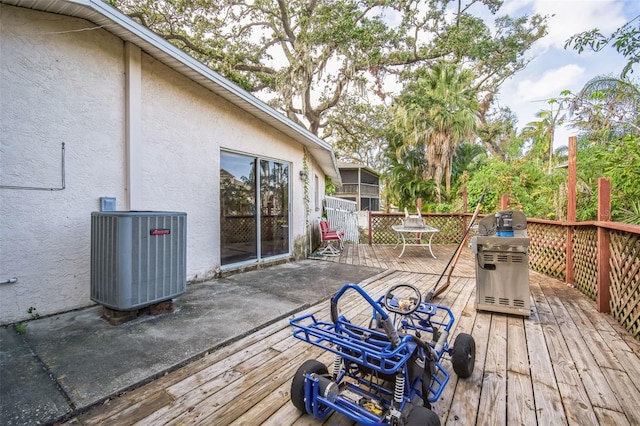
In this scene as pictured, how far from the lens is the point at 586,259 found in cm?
396

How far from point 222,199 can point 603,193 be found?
511 centimetres

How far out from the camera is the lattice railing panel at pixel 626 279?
271 centimetres

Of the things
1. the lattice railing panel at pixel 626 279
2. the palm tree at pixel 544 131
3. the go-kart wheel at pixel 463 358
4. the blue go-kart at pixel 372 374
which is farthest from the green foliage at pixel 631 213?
the palm tree at pixel 544 131

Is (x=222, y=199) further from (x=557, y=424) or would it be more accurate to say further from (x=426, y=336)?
(x=557, y=424)

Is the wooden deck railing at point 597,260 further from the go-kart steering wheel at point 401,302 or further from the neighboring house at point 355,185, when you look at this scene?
the neighboring house at point 355,185

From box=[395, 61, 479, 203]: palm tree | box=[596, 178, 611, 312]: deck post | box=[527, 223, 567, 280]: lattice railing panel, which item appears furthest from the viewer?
box=[395, 61, 479, 203]: palm tree

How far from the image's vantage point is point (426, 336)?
2.68 metres

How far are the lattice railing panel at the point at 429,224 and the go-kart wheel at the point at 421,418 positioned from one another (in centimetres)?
755

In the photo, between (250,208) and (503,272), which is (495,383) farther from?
(250,208)

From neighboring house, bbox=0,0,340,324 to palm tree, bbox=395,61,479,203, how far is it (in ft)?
30.1

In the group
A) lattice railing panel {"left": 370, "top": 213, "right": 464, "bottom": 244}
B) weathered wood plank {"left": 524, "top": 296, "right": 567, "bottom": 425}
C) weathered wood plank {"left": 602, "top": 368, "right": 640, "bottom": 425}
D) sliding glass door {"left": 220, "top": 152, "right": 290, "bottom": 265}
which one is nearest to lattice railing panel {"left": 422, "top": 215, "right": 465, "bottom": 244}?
lattice railing panel {"left": 370, "top": 213, "right": 464, "bottom": 244}

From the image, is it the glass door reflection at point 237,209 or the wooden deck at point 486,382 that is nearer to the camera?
the wooden deck at point 486,382

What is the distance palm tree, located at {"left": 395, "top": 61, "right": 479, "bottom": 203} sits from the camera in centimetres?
1194

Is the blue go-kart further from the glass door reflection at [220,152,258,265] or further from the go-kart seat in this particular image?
the glass door reflection at [220,152,258,265]
